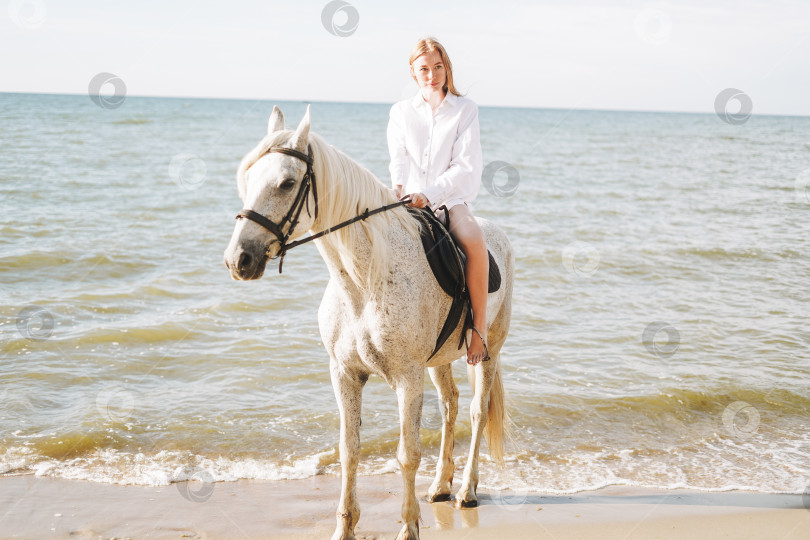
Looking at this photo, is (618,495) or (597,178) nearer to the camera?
(618,495)

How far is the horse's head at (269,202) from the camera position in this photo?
123 inches

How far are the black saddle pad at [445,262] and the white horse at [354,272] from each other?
2.2 inches

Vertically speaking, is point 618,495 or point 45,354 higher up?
point 45,354

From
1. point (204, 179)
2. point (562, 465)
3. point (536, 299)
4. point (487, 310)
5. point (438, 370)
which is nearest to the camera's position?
point (487, 310)

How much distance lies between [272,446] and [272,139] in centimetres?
361

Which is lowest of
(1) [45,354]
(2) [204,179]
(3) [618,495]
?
(3) [618,495]

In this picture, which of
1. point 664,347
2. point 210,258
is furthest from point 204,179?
point 664,347

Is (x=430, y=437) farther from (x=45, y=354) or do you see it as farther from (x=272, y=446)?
(x=45, y=354)

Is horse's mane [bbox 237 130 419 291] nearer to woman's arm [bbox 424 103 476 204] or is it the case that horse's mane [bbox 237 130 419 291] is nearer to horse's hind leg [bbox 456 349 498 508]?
woman's arm [bbox 424 103 476 204]

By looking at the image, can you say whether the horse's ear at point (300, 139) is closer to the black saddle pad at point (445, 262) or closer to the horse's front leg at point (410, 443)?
the black saddle pad at point (445, 262)

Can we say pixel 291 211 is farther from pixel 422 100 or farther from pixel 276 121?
pixel 422 100

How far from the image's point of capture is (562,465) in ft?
19.2

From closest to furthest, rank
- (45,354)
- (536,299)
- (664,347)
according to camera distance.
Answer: (45,354), (664,347), (536,299)

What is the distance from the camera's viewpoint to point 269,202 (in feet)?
10.5
